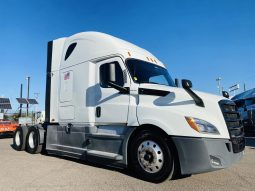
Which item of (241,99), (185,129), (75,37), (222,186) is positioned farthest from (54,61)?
(241,99)

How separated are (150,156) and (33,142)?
15.1 feet

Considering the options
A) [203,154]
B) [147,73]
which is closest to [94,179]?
[203,154]

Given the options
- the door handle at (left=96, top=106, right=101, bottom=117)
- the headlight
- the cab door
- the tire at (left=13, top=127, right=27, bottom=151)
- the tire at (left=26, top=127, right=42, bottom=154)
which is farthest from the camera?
the tire at (left=13, top=127, right=27, bottom=151)

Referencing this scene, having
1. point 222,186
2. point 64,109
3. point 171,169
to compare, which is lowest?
point 222,186

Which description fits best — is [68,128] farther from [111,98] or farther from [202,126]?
[202,126]

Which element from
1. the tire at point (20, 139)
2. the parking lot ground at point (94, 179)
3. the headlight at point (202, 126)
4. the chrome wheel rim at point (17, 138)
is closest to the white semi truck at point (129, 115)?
the headlight at point (202, 126)

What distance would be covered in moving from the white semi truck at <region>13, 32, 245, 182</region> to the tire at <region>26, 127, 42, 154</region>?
0.10 feet

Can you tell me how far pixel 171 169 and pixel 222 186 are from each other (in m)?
0.91

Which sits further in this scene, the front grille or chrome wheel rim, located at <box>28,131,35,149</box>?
chrome wheel rim, located at <box>28,131,35,149</box>

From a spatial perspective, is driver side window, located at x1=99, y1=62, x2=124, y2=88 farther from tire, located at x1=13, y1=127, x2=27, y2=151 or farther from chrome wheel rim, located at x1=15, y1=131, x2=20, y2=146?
chrome wheel rim, located at x1=15, y1=131, x2=20, y2=146

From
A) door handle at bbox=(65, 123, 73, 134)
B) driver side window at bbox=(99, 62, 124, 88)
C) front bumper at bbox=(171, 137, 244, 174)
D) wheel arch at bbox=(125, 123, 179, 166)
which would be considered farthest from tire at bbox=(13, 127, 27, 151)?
front bumper at bbox=(171, 137, 244, 174)

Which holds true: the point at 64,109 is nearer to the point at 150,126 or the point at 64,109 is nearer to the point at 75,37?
the point at 75,37

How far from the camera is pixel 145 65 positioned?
6.31 metres

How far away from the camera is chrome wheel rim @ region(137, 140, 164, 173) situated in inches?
194
